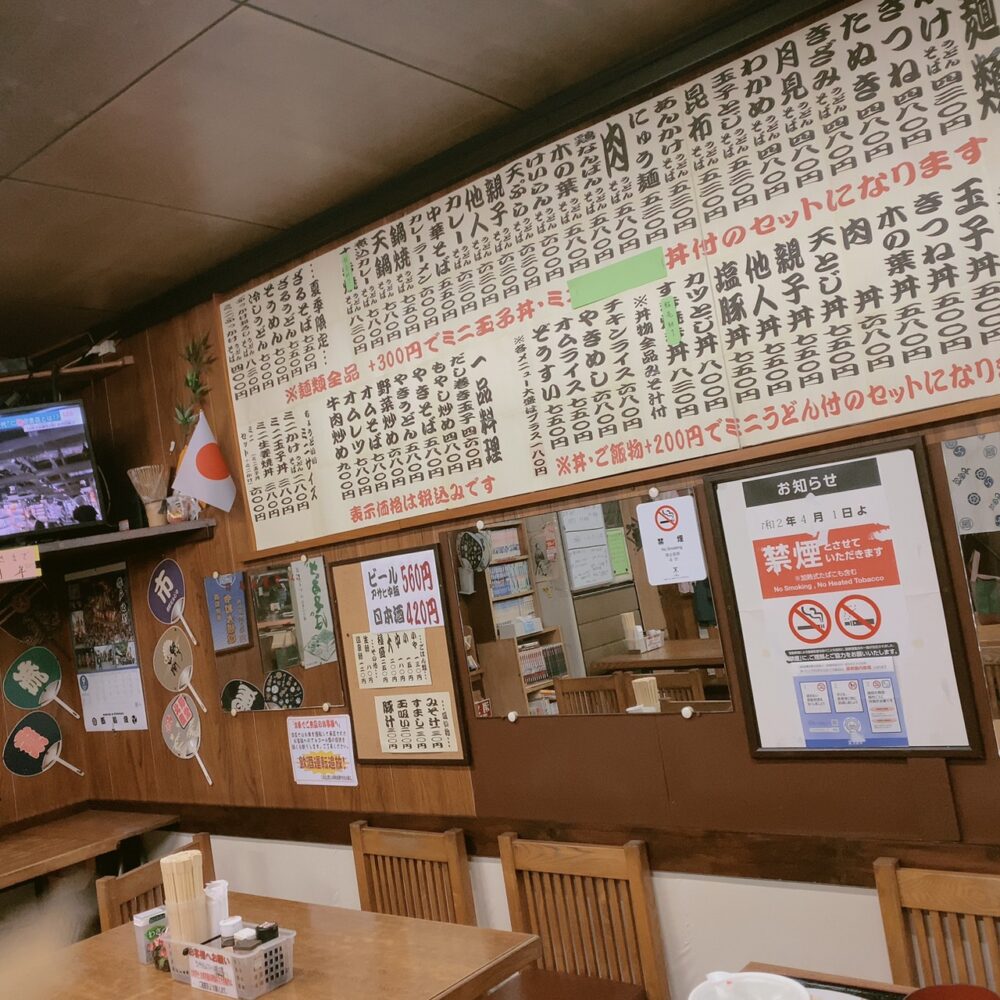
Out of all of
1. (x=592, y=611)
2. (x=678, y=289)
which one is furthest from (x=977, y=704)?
(x=678, y=289)

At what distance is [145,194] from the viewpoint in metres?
2.74

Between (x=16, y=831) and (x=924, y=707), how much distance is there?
12.0ft

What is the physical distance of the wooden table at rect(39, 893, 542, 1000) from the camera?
76.0 inches

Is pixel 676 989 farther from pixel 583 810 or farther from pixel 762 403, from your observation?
pixel 762 403

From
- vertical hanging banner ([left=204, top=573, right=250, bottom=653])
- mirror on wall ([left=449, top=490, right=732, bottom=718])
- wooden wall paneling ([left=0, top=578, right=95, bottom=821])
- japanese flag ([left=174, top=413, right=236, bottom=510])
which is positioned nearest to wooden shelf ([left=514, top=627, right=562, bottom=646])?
mirror on wall ([left=449, top=490, right=732, bottom=718])

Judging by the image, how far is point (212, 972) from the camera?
6.55ft

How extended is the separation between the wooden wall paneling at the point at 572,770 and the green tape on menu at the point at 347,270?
1.44 m

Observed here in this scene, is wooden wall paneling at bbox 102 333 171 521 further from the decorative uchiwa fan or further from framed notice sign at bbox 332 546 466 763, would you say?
the decorative uchiwa fan

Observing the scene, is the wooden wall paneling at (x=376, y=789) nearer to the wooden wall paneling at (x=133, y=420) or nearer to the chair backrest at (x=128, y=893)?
the chair backrest at (x=128, y=893)

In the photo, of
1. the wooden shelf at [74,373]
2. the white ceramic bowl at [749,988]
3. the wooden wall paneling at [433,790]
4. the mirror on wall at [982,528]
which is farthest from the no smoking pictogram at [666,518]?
the wooden shelf at [74,373]

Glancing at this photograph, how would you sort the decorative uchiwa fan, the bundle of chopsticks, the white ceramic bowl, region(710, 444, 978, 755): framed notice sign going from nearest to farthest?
the white ceramic bowl
region(710, 444, 978, 755): framed notice sign
the bundle of chopsticks
the decorative uchiwa fan

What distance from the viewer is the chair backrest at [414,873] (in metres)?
2.73

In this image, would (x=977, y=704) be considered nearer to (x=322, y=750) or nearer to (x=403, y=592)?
(x=403, y=592)

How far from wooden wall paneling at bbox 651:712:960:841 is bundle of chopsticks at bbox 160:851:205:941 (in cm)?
117
